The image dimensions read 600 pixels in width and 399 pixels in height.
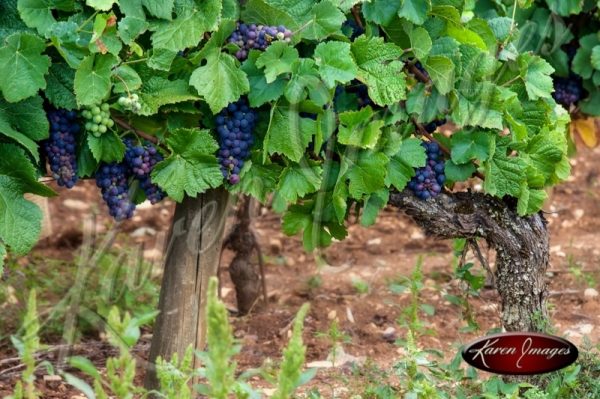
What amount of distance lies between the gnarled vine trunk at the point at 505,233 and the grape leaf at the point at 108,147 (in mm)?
1029

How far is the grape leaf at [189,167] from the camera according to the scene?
370cm

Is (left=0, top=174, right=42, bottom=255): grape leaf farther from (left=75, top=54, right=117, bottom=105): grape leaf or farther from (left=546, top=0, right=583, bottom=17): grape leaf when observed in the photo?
(left=546, top=0, right=583, bottom=17): grape leaf

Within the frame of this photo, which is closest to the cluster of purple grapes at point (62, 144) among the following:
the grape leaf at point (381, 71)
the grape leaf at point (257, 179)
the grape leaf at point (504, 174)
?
the grape leaf at point (257, 179)

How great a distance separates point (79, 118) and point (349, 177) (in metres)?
0.95

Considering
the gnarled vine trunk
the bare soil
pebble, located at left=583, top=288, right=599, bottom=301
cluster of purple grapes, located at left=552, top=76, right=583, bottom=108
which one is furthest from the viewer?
pebble, located at left=583, top=288, right=599, bottom=301

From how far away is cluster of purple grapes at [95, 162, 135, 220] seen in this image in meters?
3.77

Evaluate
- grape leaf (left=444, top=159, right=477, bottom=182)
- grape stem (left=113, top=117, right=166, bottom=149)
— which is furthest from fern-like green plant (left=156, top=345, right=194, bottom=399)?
grape leaf (left=444, top=159, right=477, bottom=182)

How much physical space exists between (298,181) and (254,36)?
0.53m

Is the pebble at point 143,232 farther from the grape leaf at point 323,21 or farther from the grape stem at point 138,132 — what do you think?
the grape leaf at point 323,21

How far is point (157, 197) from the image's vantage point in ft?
12.6

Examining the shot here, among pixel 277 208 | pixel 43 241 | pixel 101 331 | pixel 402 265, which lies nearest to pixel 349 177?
pixel 277 208

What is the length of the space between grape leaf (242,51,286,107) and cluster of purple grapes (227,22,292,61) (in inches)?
2.4

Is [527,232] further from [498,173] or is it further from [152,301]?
[152,301]

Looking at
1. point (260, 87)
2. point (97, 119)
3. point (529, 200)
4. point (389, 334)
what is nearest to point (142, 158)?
point (97, 119)
